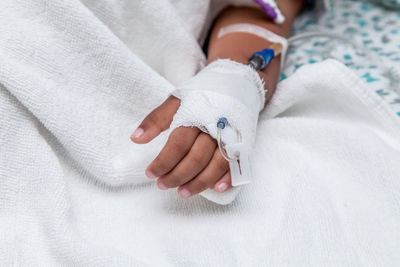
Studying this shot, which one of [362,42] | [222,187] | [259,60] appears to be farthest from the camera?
[362,42]

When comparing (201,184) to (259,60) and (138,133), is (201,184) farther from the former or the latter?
(259,60)

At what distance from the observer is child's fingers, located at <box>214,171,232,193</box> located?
23.2 inches

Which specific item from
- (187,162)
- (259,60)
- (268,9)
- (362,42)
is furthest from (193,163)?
(362,42)

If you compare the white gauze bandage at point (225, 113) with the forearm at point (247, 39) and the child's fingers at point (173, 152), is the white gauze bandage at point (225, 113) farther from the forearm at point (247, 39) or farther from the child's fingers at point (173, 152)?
the forearm at point (247, 39)

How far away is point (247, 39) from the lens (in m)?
0.85

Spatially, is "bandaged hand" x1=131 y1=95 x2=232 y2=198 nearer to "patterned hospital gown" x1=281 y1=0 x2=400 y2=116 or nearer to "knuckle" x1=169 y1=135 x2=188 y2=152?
"knuckle" x1=169 y1=135 x2=188 y2=152

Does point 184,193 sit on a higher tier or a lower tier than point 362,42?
higher

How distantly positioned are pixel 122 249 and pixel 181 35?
1.38ft

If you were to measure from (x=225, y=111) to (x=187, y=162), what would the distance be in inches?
3.8

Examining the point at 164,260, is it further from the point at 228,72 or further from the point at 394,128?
the point at 394,128

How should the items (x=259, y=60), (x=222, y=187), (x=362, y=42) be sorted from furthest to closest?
(x=362, y=42)
(x=259, y=60)
(x=222, y=187)

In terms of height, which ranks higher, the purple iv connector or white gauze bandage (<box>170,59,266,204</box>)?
white gauze bandage (<box>170,59,266,204</box>)

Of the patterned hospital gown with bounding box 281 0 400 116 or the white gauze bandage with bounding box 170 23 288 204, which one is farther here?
the patterned hospital gown with bounding box 281 0 400 116

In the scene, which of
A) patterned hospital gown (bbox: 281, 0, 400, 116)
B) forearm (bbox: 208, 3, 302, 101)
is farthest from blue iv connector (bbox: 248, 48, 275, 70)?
patterned hospital gown (bbox: 281, 0, 400, 116)
